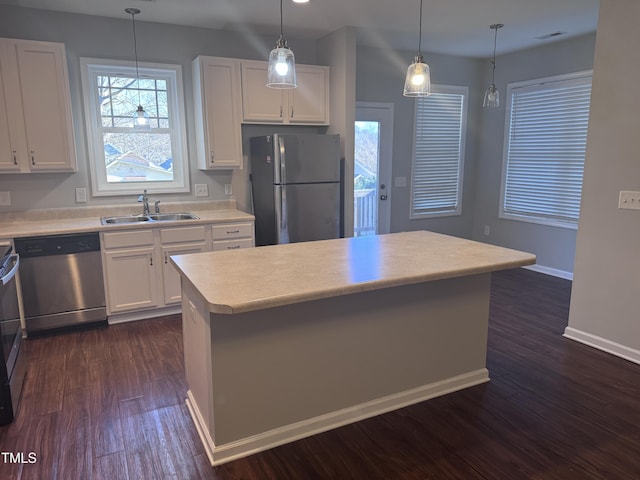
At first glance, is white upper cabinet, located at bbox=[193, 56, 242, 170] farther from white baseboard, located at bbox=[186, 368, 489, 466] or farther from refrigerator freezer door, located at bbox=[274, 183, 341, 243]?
white baseboard, located at bbox=[186, 368, 489, 466]

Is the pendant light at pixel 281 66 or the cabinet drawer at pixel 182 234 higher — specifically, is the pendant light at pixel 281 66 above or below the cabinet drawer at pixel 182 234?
above

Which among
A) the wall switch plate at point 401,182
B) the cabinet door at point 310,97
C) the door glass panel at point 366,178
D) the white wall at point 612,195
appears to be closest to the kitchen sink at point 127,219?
the cabinet door at point 310,97

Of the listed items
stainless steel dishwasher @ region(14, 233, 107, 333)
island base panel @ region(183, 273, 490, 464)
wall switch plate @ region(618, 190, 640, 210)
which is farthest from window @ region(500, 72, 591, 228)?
stainless steel dishwasher @ region(14, 233, 107, 333)

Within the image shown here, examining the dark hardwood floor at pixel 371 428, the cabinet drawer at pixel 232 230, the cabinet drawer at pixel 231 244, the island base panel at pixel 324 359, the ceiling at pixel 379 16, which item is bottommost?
the dark hardwood floor at pixel 371 428

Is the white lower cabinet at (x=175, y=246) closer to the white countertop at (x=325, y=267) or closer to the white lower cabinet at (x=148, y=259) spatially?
the white lower cabinet at (x=148, y=259)

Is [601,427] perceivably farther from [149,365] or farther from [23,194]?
[23,194]

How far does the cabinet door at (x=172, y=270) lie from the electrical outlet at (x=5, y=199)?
132cm

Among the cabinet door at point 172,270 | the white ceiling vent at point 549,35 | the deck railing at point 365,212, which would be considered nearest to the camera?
the cabinet door at point 172,270

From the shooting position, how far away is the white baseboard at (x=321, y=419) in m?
2.07

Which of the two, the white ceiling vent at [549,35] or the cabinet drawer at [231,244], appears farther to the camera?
the white ceiling vent at [549,35]

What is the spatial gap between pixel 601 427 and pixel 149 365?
2.68m

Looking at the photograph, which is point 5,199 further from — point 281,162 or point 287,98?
point 287,98

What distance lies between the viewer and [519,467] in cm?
201

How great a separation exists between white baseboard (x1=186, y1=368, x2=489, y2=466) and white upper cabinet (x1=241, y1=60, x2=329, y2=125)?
8.80ft
